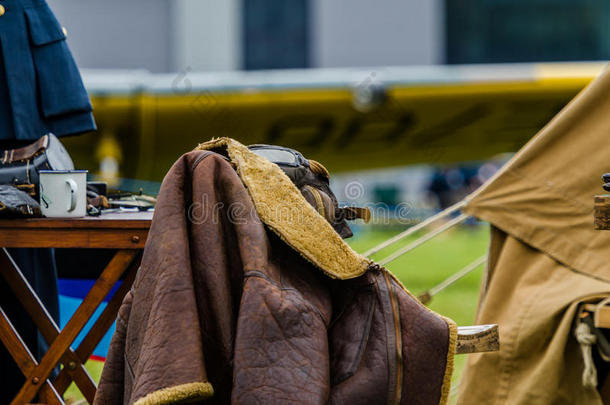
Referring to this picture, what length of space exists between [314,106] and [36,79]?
4158 millimetres

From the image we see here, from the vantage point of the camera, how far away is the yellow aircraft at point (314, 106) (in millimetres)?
5859

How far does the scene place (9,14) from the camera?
2111mm

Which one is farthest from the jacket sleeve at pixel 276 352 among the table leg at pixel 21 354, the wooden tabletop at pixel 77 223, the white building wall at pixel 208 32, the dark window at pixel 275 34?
the dark window at pixel 275 34

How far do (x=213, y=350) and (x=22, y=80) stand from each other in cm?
115

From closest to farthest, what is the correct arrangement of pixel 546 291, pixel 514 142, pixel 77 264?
1. pixel 546 291
2. pixel 77 264
3. pixel 514 142

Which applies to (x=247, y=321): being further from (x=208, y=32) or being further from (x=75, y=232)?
(x=208, y=32)

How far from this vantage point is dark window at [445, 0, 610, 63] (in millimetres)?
18641

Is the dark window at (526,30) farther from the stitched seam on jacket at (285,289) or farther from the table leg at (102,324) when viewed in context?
the stitched seam on jacket at (285,289)

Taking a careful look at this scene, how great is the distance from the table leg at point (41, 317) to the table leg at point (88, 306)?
0.13 meters

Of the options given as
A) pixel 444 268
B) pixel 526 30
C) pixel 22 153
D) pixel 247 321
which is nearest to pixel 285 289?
pixel 247 321

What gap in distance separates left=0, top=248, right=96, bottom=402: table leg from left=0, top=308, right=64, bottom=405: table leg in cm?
10

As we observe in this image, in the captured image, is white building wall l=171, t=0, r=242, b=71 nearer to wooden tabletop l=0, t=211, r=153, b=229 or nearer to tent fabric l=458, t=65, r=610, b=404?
tent fabric l=458, t=65, r=610, b=404

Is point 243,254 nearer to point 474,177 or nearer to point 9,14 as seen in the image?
point 9,14

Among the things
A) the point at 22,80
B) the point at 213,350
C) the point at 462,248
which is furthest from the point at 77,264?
the point at 462,248
